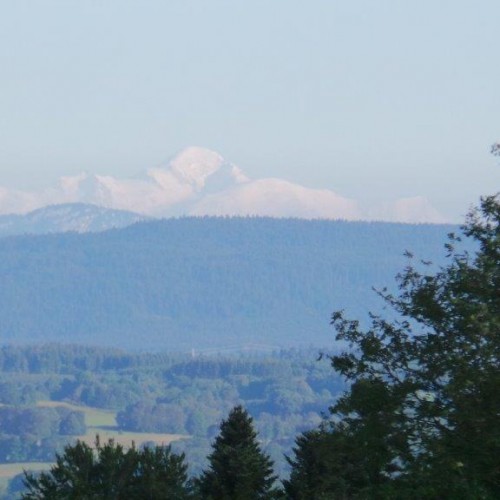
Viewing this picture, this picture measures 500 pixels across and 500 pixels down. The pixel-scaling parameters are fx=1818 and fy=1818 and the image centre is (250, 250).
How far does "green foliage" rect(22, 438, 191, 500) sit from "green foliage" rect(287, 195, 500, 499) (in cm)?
635

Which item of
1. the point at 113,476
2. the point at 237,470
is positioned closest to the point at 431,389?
the point at 237,470

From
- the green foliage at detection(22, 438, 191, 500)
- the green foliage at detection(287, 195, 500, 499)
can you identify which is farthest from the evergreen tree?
the green foliage at detection(287, 195, 500, 499)

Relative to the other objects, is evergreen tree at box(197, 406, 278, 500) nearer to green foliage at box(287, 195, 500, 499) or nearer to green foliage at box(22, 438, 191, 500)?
green foliage at box(22, 438, 191, 500)

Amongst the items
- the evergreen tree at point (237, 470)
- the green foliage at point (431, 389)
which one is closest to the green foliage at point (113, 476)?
the evergreen tree at point (237, 470)

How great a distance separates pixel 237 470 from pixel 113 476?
3453mm

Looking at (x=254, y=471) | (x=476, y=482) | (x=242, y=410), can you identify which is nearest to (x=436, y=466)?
(x=476, y=482)

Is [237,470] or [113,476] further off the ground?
[113,476]

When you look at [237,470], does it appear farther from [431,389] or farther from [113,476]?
[431,389]

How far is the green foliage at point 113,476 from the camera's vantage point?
30547 millimetres

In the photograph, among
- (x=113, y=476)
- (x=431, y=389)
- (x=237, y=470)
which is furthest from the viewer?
(x=113, y=476)

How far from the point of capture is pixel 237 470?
29109 millimetres

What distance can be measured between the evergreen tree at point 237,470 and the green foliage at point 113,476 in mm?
821

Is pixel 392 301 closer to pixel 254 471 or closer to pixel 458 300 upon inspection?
pixel 458 300

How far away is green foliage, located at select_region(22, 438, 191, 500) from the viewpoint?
30.5m
